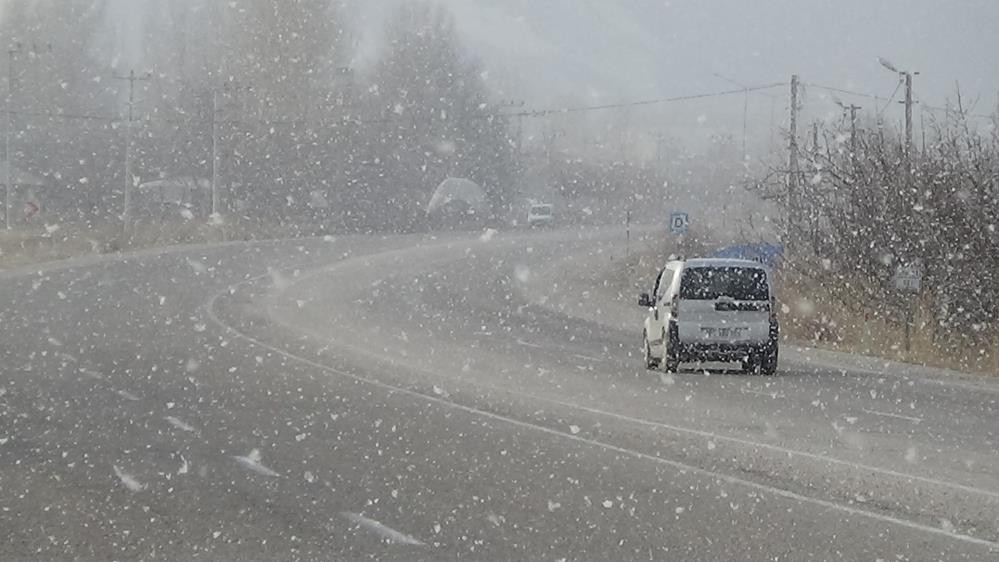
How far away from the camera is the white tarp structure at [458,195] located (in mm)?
99438

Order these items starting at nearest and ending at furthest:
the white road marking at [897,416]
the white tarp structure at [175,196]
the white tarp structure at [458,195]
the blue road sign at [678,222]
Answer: the white road marking at [897,416]
the blue road sign at [678,222]
the white tarp structure at [175,196]
the white tarp structure at [458,195]

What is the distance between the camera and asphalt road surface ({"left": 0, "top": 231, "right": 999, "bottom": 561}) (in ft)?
30.7

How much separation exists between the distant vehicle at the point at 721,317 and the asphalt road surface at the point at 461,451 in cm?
40

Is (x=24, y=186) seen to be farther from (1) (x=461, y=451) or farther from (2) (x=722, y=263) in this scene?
(1) (x=461, y=451)

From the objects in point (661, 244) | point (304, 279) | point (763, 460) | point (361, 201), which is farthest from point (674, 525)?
point (361, 201)

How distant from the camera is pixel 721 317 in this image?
903 inches

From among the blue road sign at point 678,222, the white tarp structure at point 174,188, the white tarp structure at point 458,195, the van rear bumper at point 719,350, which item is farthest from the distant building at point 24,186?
the van rear bumper at point 719,350

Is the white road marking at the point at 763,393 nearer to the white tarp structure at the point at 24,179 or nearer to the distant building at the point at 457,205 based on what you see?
the white tarp structure at the point at 24,179

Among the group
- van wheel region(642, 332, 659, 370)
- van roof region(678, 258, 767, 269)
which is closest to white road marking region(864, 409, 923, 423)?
van roof region(678, 258, 767, 269)

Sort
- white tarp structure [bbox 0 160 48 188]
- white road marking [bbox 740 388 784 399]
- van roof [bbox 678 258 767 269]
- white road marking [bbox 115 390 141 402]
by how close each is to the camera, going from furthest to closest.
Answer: white tarp structure [bbox 0 160 48 188] → van roof [bbox 678 258 767 269] → white road marking [bbox 740 388 784 399] → white road marking [bbox 115 390 141 402]

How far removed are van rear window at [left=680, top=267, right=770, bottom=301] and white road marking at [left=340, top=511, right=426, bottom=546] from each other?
13567 millimetres

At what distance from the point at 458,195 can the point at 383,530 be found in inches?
3588

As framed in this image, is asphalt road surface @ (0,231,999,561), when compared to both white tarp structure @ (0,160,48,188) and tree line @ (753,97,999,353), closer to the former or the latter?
tree line @ (753,97,999,353)

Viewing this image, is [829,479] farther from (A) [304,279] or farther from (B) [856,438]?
(A) [304,279]
